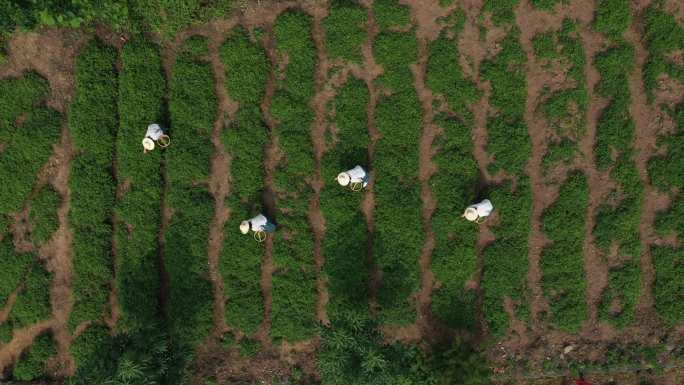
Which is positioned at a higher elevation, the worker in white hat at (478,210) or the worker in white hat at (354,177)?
the worker in white hat at (354,177)

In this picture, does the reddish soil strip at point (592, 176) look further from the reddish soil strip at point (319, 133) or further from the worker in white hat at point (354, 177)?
the reddish soil strip at point (319, 133)

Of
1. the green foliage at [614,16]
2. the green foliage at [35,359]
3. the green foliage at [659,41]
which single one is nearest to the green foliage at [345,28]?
the green foliage at [614,16]

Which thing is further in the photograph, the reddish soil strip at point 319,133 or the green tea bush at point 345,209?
the reddish soil strip at point 319,133

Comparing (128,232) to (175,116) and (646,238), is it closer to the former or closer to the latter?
(175,116)

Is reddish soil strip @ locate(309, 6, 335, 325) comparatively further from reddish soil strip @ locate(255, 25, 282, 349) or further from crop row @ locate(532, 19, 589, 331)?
crop row @ locate(532, 19, 589, 331)

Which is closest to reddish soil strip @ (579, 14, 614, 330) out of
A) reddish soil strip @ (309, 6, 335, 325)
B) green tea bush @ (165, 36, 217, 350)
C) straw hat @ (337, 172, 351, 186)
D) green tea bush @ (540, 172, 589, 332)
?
green tea bush @ (540, 172, 589, 332)

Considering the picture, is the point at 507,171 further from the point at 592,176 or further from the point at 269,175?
the point at 269,175

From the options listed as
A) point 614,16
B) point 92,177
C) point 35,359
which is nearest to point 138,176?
point 92,177

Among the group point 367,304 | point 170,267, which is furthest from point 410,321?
point 170,267
